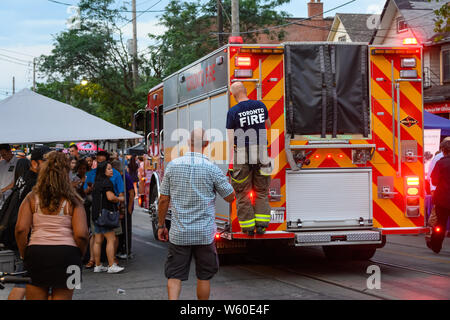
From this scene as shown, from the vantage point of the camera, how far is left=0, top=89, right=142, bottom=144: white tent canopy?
29.4 ft

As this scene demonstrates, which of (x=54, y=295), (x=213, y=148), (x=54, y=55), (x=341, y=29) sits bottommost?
(x=54, y=295)

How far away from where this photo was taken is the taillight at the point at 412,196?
877 centimetres

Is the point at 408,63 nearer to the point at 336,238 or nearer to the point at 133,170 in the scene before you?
the point at 336,238

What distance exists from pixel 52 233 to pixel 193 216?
1348mm

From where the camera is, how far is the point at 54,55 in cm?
3497

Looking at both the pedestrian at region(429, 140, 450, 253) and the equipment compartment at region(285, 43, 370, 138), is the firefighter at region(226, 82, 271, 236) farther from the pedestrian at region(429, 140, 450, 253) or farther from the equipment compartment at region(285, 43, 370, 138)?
the pedestrian at region(429, 140, 450, 253)

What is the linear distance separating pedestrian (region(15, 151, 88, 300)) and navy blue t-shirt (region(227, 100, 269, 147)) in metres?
3.47

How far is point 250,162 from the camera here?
8.23 meters

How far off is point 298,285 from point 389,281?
4.06 ft

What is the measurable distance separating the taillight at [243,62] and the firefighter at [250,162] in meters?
→ 0.36

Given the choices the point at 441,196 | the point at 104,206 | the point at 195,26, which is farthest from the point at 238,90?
the point at 195,26

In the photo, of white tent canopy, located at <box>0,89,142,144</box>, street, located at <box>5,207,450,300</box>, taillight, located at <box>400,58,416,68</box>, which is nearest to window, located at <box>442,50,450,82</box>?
street, located at <box>5,207,450,300</box>
